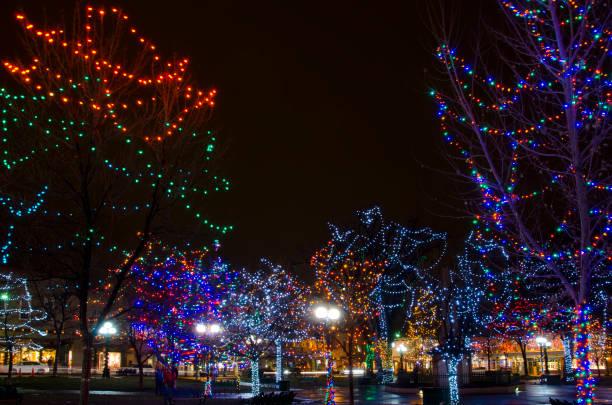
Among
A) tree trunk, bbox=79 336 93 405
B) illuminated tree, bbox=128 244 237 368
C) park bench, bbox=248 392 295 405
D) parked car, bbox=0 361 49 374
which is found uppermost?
illuminated tree, bbox=128 244 237 368

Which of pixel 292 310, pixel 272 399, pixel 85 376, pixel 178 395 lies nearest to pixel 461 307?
pixel 272 399

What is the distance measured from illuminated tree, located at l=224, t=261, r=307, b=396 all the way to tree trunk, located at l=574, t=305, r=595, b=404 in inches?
700

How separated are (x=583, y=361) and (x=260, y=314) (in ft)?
66.4

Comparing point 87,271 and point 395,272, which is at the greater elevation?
point 395,272

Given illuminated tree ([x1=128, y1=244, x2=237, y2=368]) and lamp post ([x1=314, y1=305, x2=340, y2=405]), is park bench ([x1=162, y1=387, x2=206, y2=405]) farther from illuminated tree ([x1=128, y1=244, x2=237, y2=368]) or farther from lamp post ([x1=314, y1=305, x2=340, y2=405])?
lamp post ([x1=314, y1=305, x2=340, y2=405])

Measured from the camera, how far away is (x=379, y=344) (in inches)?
1571

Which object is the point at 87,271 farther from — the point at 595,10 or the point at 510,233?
the point at 595,10

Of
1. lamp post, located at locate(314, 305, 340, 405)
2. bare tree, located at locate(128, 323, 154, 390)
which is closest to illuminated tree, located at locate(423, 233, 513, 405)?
lamp post, located at locate(314, 305, 340, 405)

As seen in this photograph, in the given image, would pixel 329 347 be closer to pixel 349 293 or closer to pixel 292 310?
pixel 349 293

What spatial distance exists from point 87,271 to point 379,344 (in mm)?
31867

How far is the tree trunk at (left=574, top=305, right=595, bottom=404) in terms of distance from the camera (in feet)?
33.0

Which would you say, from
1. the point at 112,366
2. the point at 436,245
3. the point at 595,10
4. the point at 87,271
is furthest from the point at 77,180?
the point at 112,366

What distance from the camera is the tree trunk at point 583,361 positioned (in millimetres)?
10070

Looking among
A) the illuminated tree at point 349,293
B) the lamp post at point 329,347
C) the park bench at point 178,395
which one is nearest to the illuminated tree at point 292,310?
the illuminated tree at point 349,293
